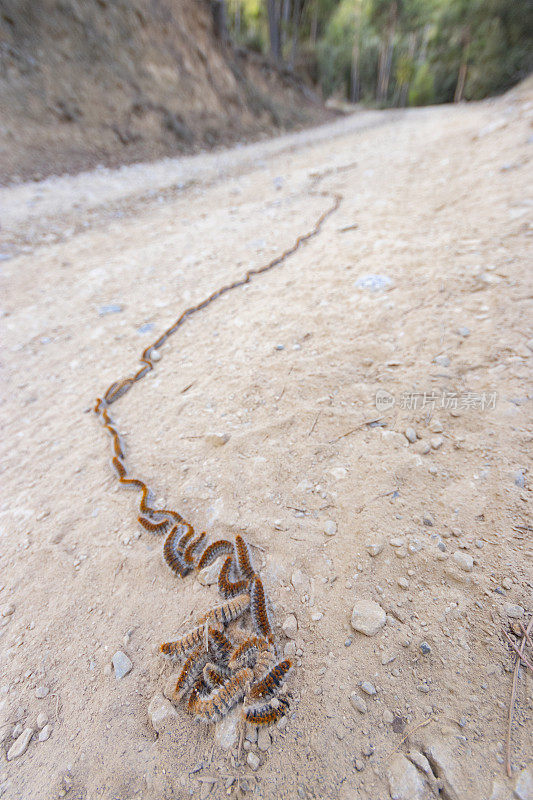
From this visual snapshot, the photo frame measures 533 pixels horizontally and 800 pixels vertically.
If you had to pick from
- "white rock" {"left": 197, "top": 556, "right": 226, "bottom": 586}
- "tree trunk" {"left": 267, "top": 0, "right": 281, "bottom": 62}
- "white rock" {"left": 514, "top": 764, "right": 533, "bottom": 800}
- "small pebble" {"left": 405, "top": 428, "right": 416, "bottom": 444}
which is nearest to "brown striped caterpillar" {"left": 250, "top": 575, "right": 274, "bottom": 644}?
"white rock" {"left": 197, "top": 556, "right": 226, "bottom": 586}

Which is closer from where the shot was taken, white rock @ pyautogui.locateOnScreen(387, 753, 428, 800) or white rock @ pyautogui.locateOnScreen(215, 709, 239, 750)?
white rock @ pyautogui.locateOnScreen(387, 753, 428, 800)

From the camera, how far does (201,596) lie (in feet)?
5.87

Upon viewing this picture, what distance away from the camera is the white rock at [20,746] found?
55.7 inches

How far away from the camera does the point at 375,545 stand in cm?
179

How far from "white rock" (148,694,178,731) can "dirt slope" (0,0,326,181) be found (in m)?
9.50

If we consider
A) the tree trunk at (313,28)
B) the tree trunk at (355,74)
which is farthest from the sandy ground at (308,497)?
the tree trunk at (355,74)

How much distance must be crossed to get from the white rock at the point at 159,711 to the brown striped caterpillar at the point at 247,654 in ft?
0.90

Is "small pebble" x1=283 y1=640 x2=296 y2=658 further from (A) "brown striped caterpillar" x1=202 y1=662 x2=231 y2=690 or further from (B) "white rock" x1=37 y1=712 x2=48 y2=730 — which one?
(B) "white rock" x1=37 y1=712 x2=48 y2=730

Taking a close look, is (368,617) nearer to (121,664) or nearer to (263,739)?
(263,739)

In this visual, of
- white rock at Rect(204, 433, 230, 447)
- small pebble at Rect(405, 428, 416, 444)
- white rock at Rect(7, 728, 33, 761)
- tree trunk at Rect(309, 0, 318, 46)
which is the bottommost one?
white rock at Rect(7, 728, 33, 761)

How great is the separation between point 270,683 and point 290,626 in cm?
24

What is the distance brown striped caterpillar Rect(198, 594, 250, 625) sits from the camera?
166 cm

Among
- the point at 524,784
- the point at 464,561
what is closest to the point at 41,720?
the point at 524,784

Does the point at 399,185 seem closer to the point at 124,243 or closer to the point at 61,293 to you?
the point at 124,243
